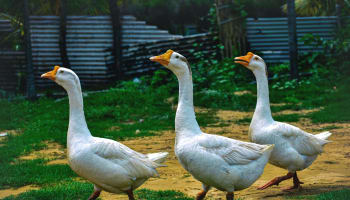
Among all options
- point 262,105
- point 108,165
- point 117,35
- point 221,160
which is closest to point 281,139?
point 262,105

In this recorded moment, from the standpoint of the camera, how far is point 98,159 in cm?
478

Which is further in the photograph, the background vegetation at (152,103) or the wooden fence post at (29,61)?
the wooden fence post at (29,61)

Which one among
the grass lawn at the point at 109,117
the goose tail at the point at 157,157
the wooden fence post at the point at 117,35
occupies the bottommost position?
the grass lawn at the point at 109,117

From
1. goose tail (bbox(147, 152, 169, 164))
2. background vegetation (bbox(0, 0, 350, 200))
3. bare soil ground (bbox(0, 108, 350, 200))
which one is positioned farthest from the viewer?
background vegetation (bbox(0, 0, 350, 200))

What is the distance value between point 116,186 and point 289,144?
2177 millimetres

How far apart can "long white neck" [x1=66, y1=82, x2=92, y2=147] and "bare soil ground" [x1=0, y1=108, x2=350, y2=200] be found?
107 cm

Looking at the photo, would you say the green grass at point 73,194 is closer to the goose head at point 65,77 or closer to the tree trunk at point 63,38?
the goose head at point 65,77

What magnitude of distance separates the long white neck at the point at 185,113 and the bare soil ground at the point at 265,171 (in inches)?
39.9

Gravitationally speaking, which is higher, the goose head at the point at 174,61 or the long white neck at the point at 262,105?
the goose head at the point at 174,61

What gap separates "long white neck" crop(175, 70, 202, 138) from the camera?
500 cm

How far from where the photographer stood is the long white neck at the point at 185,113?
197 inches

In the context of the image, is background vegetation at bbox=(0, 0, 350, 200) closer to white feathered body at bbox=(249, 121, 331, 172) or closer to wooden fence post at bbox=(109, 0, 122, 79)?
white feathered body at bbox=(249, 121, 331, 172)

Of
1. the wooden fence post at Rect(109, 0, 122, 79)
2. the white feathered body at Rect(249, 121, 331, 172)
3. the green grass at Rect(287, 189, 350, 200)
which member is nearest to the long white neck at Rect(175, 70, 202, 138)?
the white feathered body at Rect(249, 121, 331, 172)

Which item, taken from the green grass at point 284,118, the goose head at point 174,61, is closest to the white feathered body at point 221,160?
the goose head at point 174,61
